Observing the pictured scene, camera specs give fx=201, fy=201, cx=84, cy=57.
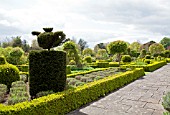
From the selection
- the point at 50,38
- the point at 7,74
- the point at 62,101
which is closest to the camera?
the point at 62,101

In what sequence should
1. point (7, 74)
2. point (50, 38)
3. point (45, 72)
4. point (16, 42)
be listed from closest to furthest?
point (45, 72), point (50, 38), point (7, 74), point (16, 42)

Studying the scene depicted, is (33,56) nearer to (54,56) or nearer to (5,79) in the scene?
(54,56)

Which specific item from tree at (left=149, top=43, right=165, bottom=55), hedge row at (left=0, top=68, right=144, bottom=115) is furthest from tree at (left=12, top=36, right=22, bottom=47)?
hedge row at (left=0, top=68, right=144, bottom=115)

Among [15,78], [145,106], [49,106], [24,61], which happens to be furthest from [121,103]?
[24,61]

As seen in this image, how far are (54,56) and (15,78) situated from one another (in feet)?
9.40

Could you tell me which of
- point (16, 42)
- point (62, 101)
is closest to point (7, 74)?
point (62, 101)

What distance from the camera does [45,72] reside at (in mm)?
6387

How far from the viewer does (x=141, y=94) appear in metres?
7.66

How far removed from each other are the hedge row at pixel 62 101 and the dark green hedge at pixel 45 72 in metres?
0.75

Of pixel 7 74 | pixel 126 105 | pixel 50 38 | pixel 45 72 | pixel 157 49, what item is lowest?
pixel 126 105

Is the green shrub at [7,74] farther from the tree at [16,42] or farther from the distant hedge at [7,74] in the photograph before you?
the tree at [16,42]

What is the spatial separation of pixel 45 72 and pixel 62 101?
152 centimetres

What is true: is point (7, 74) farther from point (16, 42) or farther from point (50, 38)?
point (16, 42)

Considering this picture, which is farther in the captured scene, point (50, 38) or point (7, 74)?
point (7, 74)
